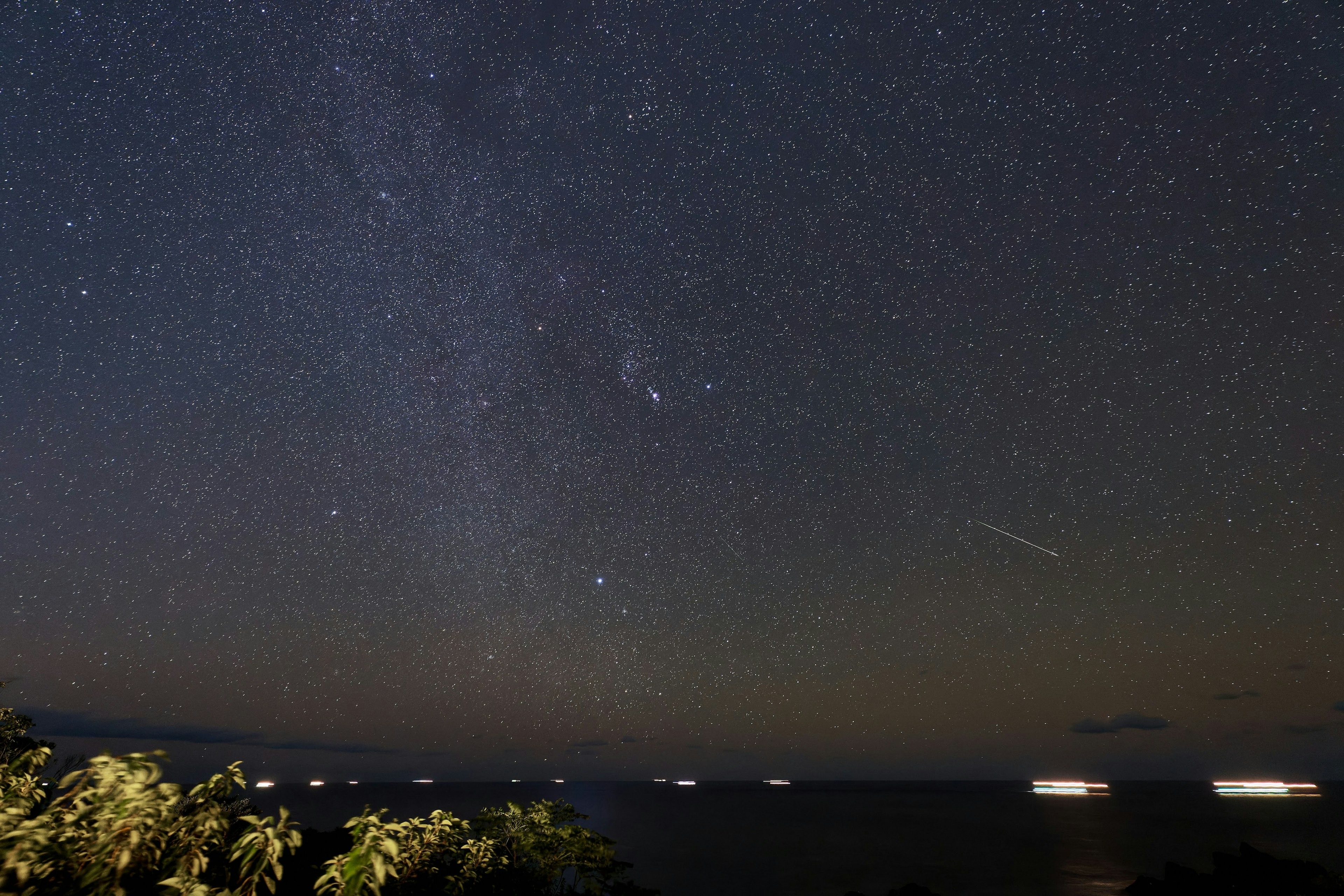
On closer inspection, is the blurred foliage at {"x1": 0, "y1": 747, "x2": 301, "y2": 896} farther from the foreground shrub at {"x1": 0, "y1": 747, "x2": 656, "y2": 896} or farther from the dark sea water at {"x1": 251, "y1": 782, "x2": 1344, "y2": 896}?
the dark sea water at {"x1": 251, "y1": 782, "x2": 1344, "y2": 896}

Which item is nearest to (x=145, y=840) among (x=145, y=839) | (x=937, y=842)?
(x=145, y=839)

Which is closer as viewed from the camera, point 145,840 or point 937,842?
point 145,840

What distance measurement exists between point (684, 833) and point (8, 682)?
353 ft

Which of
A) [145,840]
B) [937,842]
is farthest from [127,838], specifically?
[937,842]

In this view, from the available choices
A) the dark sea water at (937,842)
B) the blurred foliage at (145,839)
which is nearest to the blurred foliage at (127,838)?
the blurred foliage at (145,839)

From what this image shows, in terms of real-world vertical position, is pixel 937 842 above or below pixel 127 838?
below

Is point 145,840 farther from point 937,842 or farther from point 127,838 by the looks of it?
point 937,842

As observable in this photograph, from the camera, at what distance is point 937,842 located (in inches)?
3580

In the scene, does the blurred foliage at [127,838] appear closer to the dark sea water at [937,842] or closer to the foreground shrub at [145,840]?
the foreground shrub at [145,840]

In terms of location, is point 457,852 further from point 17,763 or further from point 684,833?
point 684,833

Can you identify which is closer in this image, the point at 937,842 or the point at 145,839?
the point at 145,839

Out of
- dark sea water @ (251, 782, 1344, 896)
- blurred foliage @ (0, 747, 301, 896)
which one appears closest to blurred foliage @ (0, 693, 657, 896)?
blurred foliage @ (0, 747, 301, 896)

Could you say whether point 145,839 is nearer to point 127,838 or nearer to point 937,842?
point 127,838

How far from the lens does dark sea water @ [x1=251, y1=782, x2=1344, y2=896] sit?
206 ft
